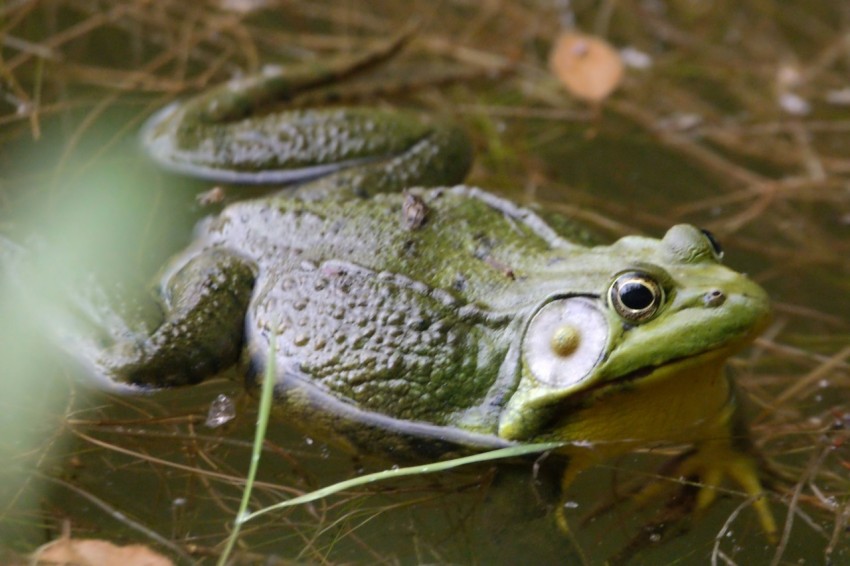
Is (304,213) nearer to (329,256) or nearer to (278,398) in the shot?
(329,256)

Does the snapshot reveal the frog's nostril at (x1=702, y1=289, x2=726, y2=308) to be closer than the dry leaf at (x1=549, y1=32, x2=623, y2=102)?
Yes

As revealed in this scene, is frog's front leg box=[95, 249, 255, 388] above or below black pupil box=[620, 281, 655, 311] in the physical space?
below

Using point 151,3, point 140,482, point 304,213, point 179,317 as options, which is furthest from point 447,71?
point 140,482

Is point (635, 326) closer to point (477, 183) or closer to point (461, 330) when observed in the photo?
point (461, 330)

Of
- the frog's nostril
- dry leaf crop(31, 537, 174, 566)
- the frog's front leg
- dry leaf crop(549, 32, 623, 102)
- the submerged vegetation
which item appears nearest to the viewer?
dry leaf crop(31, 537, 174, 566)

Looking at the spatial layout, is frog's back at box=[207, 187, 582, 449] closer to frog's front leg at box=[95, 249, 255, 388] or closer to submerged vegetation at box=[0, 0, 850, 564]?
frog's front leg at box=[95, 249, 255, 388]

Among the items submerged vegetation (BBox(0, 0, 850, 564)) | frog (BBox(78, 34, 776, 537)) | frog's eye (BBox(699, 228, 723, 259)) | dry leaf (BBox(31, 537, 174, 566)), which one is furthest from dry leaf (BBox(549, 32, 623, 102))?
dry leaf (BBox(31, 537, 174, 566))

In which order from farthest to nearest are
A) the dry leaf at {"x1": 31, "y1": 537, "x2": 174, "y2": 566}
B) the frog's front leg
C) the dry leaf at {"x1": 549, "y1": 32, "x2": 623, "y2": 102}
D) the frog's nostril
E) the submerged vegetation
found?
the dry leaf at {"x1": 549, "y1": 32, "x2": 623, "y2": 102} < the frog's front leg < the submerged vegetation < the frog's nostril < the dry leaf at {"x1": 31, "y1": 537, "x2": 174, "y2": 566}
